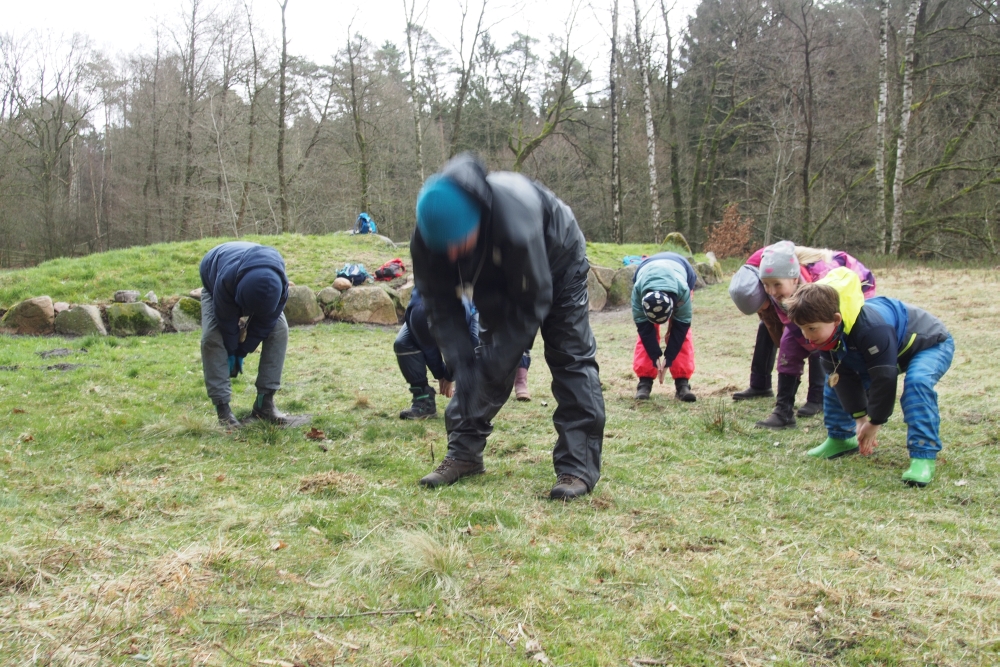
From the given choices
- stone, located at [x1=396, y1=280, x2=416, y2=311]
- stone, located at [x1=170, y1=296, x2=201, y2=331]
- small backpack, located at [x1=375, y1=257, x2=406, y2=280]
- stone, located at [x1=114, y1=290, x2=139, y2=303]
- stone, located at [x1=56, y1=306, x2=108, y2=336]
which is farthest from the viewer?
small backpack, located at [x1=375, y1=257, x2=406, y2=280]

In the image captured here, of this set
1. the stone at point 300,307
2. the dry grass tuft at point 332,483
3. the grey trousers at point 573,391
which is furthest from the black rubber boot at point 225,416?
the stone at point 300,307

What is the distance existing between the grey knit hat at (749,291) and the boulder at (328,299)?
27.3 ft

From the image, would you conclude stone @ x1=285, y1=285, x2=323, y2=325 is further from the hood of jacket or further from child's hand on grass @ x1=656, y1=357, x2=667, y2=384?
the hood of jacket

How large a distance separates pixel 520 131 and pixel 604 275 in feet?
33.7

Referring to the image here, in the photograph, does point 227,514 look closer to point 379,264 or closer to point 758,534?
point 758,534

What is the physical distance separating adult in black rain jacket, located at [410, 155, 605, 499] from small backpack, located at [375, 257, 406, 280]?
975 centimetres

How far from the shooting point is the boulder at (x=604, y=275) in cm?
1433

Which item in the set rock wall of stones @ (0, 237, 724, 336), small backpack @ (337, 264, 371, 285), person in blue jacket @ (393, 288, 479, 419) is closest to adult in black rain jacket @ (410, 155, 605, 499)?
person in blue jacket @ (393, 288, 479, 419)

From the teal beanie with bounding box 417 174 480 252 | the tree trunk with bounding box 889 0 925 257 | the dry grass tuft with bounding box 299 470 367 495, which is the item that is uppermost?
the tree trunk with bounding box 889 0 925 257

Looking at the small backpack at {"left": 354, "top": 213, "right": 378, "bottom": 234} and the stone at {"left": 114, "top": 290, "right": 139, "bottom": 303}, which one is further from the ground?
the small backpack at {"left": 354, "top": 213, "right": 378, "bottom": 234}

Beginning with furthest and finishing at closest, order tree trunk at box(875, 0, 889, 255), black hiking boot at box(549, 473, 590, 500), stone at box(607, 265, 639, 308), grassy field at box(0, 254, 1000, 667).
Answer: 1. tree trunk at box(875, 0, 889, 255)
2. stone at box(607, 265, 639, 308)
3. black hiking boot at box(549, 473, 590, 500)
4. grassy field at box(0, 254, 1000, 667)

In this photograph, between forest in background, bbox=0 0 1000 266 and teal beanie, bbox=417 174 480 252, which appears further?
forest in background, bbox=0 0 1000 266

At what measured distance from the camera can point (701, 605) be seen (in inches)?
86.6

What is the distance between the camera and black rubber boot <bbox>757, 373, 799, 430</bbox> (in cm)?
495
